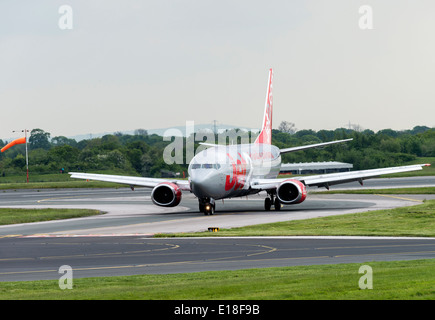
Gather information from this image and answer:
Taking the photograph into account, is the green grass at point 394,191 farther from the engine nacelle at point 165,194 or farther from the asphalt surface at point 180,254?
the asphalt surface at point 180,254

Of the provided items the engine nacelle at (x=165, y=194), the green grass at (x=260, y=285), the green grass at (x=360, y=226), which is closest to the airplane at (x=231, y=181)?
the engine nacelle at (x=165, y=194)

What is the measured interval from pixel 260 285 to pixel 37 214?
127ft

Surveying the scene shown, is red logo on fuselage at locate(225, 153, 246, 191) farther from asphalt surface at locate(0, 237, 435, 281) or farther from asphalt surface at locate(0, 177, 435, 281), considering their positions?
asphalt surface at locate(0, 237, 435, 281)

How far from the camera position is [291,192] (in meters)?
52.8

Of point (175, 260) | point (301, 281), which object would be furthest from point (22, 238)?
point (301, 281)

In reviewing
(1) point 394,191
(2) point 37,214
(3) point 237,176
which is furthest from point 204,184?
(1) point 394,191

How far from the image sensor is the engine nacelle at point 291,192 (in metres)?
51.8

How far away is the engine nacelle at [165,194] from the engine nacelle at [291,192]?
24.3 ft

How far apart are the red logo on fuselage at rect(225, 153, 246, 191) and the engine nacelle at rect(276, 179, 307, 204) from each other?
2.78m

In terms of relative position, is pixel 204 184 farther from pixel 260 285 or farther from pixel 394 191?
pixel 260 285

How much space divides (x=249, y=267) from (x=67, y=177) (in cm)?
10843

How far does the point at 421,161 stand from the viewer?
404 ft

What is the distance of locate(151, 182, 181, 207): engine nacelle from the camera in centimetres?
5272
